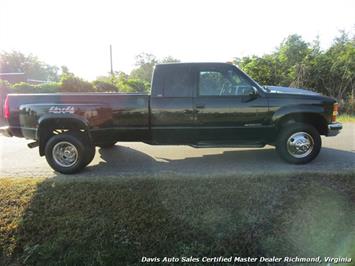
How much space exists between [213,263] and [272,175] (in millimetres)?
1980

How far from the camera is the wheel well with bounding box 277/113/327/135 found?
571 centimetres

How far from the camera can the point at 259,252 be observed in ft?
12.0

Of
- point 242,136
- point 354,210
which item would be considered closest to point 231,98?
point 242,136

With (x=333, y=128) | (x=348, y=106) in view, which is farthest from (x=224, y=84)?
(x=348, y=106)

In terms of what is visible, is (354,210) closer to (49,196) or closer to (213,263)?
(213,263)

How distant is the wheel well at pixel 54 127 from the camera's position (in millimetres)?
5535

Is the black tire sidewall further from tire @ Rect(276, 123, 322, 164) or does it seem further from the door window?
tire @ Rect(276, 123, 322, 164)

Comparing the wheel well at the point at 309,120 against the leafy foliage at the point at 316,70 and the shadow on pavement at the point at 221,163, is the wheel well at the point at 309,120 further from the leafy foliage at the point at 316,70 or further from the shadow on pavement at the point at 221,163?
the leafy foliage at the point at 316,70

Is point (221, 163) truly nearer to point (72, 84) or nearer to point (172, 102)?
point (172, 102)

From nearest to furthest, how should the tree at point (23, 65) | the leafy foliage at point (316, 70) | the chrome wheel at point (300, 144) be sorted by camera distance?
the chrome wheel at point (300, 144) → the leafy foliage at point (316, 70) → the tree at point (23, 65)

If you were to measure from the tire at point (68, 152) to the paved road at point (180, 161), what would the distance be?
188mm

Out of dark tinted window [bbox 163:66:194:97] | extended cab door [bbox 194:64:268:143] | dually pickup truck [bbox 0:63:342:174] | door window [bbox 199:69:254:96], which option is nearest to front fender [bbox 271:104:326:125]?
dually pickup truck [bbox 0:63:342:174]

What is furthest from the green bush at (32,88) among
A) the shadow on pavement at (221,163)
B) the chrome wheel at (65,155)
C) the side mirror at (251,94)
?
the side mirror at (251,94)

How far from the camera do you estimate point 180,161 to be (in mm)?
6242
